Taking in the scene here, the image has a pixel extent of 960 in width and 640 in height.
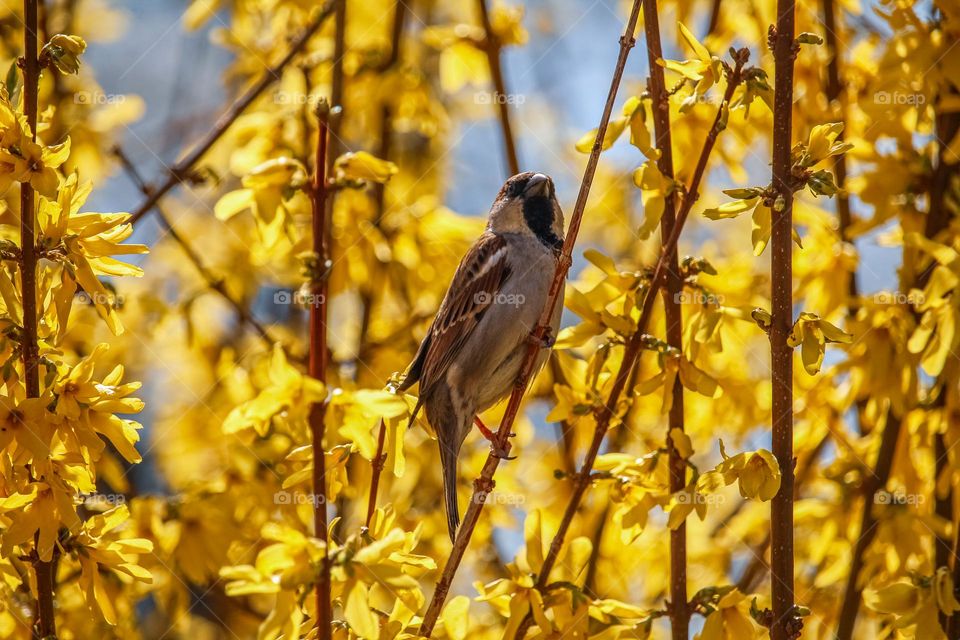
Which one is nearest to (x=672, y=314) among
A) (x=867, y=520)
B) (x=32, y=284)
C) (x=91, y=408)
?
(x=867, y=520)

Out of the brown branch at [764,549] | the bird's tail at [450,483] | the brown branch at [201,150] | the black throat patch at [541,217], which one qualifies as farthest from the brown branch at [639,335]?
the brown branch at [201,150]

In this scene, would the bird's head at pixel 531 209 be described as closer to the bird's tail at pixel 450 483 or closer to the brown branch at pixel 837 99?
the bird's tail at pixel 450 483

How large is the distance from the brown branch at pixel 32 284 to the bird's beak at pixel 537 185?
6.57ft

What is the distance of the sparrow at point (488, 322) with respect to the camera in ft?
13.1

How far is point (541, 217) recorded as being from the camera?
434 cm

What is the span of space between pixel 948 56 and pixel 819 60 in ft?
2.65

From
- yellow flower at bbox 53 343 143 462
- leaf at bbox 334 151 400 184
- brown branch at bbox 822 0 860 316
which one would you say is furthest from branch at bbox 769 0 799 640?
brown branch at bbox 822 0 860 316

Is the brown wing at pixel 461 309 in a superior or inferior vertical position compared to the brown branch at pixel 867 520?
superior

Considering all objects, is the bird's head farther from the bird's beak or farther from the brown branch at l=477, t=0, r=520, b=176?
the brown branch at l=477, t=0, r=520, b=176

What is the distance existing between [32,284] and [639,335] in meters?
1.59

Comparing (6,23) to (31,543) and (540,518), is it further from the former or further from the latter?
(540,518)

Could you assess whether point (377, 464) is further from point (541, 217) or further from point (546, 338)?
point (541, 217)

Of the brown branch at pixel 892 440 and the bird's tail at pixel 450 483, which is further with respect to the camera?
the bird's tail at pixel 450 483

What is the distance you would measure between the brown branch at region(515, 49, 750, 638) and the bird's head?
3.89 feet
